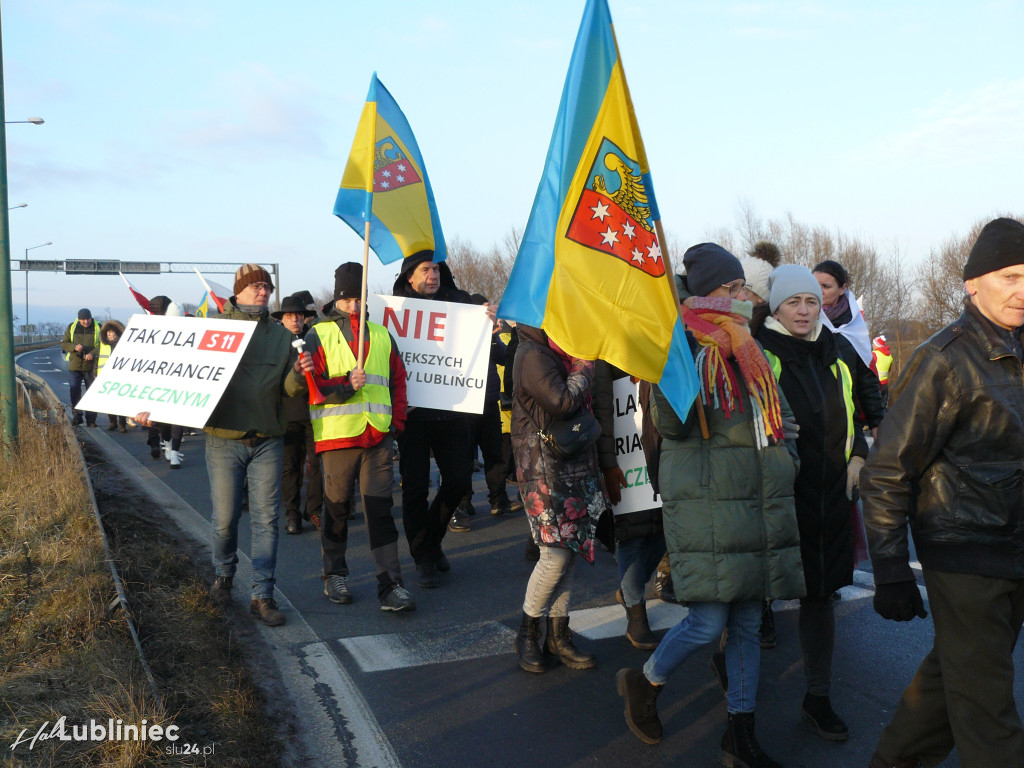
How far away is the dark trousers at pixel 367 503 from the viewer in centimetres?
584

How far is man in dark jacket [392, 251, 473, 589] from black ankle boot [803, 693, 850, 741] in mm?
3009

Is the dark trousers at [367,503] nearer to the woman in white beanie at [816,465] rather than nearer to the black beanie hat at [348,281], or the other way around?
the black beanie hat at [348,281]

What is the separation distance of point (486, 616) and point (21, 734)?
279 cm

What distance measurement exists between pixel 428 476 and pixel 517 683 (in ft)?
7.14

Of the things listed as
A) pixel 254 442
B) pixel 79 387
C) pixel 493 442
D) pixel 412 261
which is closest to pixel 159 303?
pixel 493 442

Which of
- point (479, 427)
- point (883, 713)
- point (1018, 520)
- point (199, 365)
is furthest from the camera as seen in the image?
point (479, 427)

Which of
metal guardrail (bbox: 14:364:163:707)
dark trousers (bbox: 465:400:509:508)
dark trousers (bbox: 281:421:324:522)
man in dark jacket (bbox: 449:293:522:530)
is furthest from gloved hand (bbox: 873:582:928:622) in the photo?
dark trousers (bbox: 281:421:324:522)

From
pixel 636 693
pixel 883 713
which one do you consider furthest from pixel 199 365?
pixel 883 713

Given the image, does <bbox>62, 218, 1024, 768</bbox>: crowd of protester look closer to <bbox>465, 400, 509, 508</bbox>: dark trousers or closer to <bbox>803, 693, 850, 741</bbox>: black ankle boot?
<bbox>803, 693, 850, 741</bbox>: black ankle boot

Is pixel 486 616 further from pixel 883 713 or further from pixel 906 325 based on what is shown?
pixel 906 325

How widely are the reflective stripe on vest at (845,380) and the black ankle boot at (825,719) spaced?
1.06m

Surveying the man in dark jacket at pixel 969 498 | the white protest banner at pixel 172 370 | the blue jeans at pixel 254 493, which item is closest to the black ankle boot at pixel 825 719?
the man in dark jacket at pixel 969 498

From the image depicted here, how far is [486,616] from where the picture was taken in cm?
565

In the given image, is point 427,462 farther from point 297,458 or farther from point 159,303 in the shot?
point 159,303
